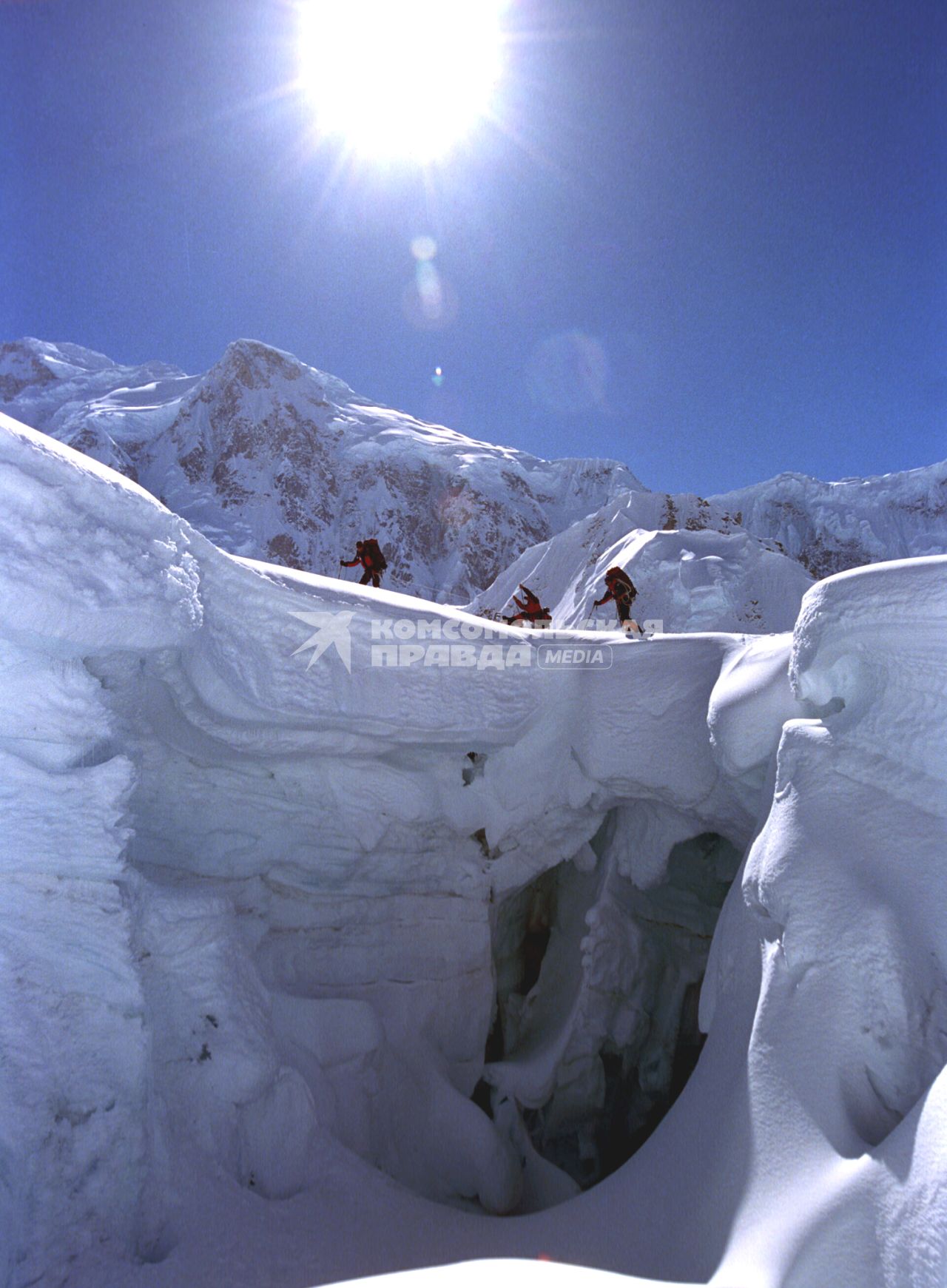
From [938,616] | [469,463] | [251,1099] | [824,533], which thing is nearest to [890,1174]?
[938,616]

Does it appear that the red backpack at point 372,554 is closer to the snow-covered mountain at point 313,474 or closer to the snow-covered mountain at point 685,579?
the snow-covered mountain at point 685,579

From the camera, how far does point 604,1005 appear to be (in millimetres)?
6512

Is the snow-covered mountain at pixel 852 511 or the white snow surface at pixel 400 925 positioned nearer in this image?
the white snow surface at pixel 400 925

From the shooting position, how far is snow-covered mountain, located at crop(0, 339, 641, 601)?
40781mm

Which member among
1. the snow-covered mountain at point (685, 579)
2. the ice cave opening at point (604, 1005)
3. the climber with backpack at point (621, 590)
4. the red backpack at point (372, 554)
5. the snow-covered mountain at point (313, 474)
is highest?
the snow-covered mountain at point (313, 474)

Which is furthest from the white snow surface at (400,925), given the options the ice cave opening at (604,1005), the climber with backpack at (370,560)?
the climber with backpack at (370,560)

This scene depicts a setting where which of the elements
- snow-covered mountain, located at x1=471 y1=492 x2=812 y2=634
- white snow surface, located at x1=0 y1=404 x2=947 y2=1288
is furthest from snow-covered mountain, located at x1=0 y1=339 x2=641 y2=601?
white snow surface, located at x1=0 y1=404 x2=947 y2=1288

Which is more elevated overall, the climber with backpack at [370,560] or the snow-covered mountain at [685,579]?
the snow-covered mountain at [685,579]

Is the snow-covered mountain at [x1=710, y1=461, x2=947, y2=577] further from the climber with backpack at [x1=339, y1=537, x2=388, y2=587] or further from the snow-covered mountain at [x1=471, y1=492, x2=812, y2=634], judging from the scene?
the climber with backpack at [x1=339, y1=537, x2=388, y2=587]

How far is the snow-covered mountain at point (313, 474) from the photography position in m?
40.8

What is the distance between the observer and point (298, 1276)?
332cm

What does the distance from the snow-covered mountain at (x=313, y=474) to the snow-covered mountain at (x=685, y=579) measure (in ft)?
72.1

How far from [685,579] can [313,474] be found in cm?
3482

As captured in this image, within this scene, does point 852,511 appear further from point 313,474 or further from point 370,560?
point 370,560
